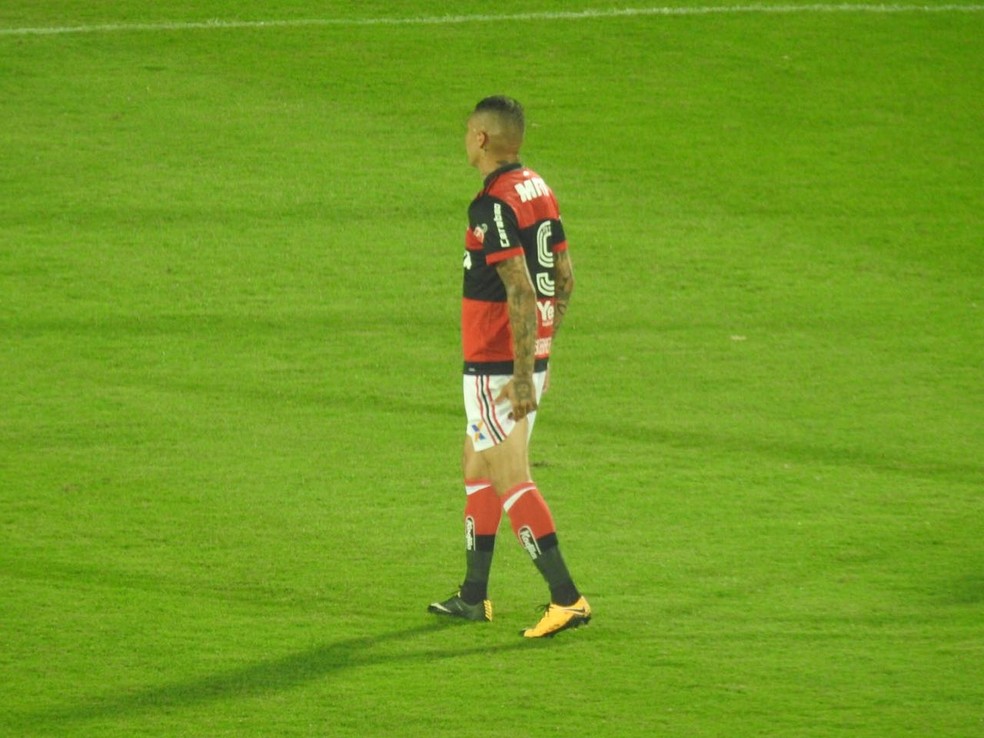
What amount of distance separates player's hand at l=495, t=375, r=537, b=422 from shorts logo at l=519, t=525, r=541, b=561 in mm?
404

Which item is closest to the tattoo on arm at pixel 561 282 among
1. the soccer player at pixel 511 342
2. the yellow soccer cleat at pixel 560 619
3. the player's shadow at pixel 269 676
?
the soccer player at pixel 511 342

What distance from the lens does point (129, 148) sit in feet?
40.2

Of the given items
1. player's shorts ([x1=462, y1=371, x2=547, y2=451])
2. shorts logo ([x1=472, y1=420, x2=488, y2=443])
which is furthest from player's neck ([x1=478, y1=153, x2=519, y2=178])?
shorts logo ([x1=472, y1=420, x2=488, y2=443])

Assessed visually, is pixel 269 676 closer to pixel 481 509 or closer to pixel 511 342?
pixel 481 509

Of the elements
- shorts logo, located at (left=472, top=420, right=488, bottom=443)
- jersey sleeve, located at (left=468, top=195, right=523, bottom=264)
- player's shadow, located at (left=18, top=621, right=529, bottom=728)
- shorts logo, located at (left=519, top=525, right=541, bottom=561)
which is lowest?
player's shadow, located at (left=18, top=621, right=529, bottom=728)

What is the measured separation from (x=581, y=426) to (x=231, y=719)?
3616 millimetres

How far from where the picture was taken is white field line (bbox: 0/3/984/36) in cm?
1441

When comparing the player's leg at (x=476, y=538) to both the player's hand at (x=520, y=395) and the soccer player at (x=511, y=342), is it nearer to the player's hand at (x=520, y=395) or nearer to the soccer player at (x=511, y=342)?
the soccer player at (x=511, y=342)

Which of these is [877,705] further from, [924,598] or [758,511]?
[758,511]

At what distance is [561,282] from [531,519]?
906 mm

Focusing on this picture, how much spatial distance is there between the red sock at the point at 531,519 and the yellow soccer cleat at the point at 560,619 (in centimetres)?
21

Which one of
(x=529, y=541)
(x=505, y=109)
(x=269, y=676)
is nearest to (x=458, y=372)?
(x=529, y=541)

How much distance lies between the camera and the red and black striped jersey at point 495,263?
5.86 meters

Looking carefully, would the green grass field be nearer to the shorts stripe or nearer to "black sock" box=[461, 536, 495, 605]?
"black sock" box=[461, 536, 495, 605]
